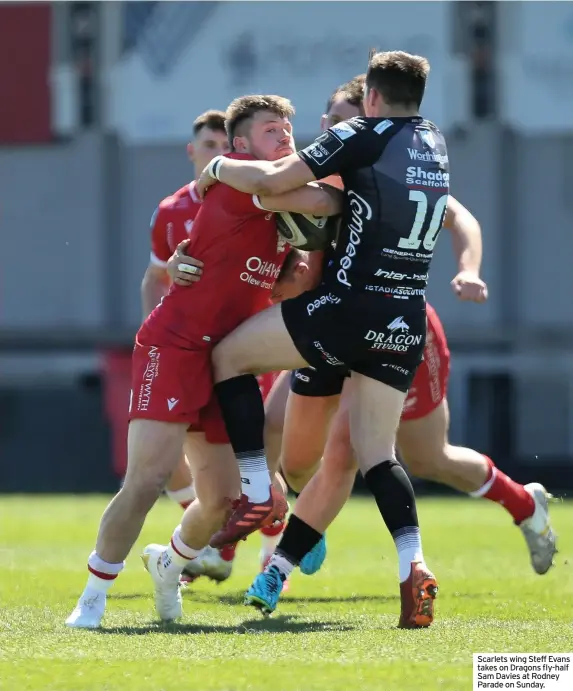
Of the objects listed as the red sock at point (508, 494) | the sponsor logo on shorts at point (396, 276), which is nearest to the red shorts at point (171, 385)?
the sponsor logo on shorts at point (396, 276)

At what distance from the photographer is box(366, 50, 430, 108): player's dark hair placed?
589 cm

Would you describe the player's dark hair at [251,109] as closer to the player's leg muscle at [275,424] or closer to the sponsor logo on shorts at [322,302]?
the sponsor logo on shorts at [322,302]

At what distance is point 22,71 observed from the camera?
24.2m

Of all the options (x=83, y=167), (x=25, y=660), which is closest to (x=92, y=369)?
(x=83, y=167)

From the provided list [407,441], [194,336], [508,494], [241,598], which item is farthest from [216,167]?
[508,494]

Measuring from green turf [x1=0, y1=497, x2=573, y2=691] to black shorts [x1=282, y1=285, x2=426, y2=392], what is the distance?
107 centimetres

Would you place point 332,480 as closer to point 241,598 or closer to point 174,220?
point 241,598

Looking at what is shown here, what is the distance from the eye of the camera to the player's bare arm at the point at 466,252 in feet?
19.6

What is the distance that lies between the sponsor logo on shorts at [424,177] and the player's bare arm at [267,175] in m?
0.39

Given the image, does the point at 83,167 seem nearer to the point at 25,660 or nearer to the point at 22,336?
the point at 22,336

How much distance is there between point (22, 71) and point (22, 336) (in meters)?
4.31

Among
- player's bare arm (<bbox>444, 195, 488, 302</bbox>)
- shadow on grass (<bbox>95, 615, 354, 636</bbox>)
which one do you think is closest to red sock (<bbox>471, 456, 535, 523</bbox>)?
player's bare arm (<bbox>444, 195, 488, 302</bbox>)

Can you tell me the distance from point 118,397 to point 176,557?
14050 mm

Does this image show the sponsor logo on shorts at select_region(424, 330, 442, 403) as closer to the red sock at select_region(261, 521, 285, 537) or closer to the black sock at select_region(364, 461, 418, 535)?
the red sock at select_region(261, 521, 285, 537)
